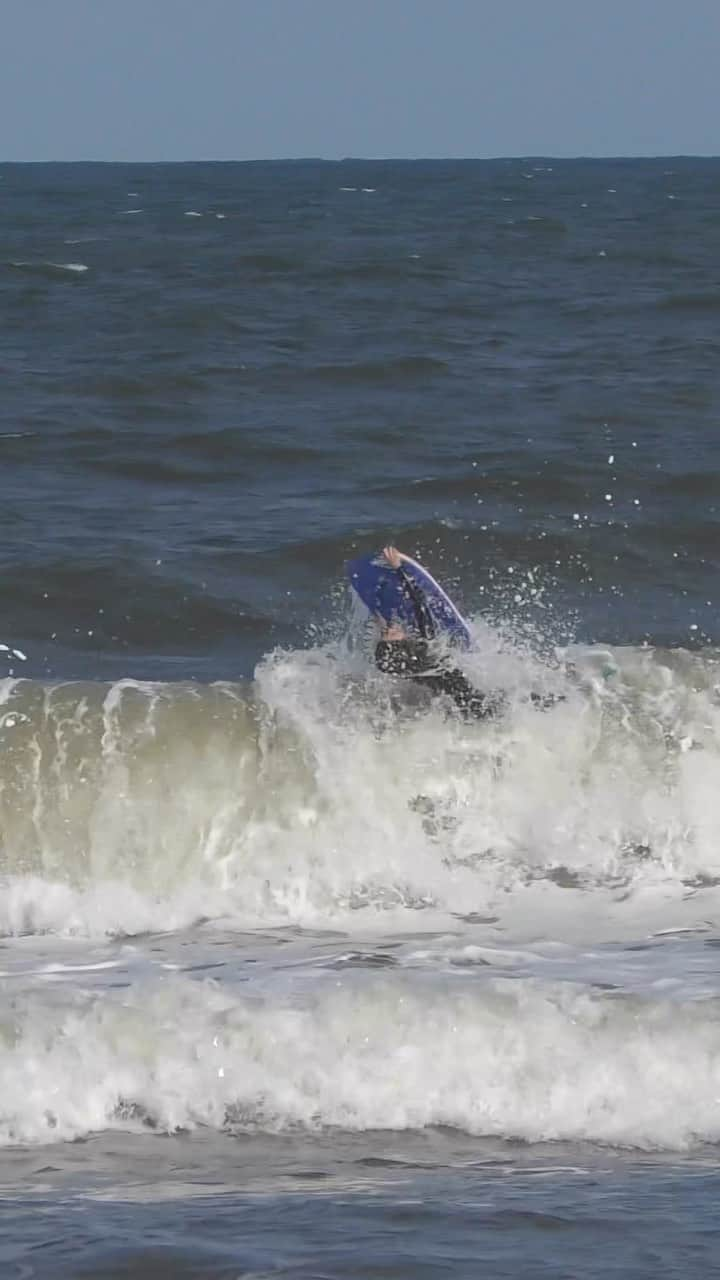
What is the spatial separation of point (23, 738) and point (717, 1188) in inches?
246

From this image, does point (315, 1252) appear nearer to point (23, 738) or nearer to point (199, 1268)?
point (199, 1268)

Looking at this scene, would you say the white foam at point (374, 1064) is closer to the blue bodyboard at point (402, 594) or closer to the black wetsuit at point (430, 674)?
the blue bodyboard at point (402, 594)

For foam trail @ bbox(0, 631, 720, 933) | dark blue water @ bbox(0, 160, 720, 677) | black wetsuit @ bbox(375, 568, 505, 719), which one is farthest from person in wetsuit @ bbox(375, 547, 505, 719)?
dark blue water @ bbox(0, 160, 720, 677)

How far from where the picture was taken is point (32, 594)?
16.6 metres

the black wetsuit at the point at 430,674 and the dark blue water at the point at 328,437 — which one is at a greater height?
the dark blue water at the point at 328,437

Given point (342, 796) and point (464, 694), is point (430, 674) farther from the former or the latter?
point (342, 796)

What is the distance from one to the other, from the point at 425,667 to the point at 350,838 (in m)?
1.01

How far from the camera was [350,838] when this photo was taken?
11805mm

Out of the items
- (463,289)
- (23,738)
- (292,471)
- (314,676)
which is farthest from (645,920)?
(463,289)

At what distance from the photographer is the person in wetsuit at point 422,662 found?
11.3 metres

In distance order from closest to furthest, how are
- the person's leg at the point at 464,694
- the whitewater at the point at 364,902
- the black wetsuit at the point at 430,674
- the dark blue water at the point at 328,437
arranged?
1. the whitewater at the point at 364,902
2. the black wetsuit at the point at 430,674
3. the person's leg at the point at 464,694
4. the dark blue water at the point at 328,437

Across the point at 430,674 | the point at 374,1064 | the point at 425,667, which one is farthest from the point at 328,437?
the point at 374,1064

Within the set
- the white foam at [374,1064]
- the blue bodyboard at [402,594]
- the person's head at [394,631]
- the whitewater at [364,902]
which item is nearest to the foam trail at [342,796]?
the whitewater at [364,902]

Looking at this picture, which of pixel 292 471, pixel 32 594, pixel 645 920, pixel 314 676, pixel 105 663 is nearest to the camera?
pixel 645 920
